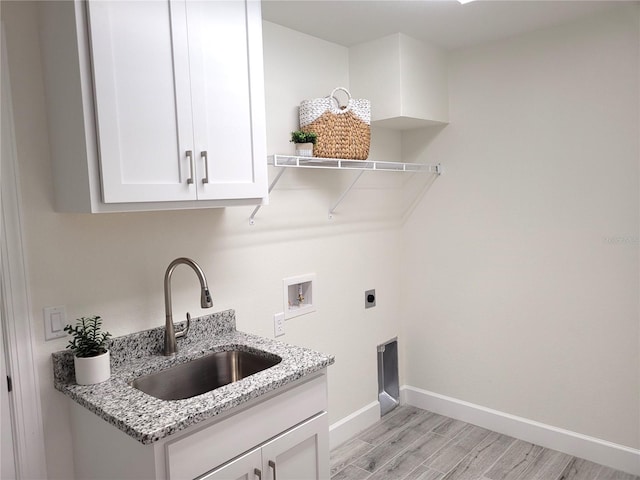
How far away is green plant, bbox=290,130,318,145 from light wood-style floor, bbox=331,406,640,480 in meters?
1.74

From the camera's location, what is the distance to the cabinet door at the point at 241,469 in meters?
1.51

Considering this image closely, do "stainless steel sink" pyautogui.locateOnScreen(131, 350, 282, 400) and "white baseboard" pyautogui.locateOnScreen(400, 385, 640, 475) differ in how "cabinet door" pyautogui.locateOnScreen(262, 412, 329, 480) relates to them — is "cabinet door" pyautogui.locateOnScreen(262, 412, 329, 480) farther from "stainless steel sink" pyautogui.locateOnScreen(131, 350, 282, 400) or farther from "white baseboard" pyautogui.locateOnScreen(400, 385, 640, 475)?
"white baseboard" pyautogui.locateOnScreen(400, 385, 640, 475)

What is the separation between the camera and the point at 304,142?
2.31m

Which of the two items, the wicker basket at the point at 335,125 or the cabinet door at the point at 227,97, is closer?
the cabinet door at the point at 227,97

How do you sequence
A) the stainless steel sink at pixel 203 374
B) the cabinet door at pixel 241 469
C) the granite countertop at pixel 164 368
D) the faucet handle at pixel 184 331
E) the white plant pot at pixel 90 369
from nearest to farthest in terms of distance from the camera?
the granite countertop at pixel 164 368 < the cabinet door at pixel 241 469 < the white plant pot at pixel 90 369 < the stainless steel sink at pixel 203 374 < the faucet handle at pixel 184 331

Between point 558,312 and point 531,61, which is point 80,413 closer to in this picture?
point 558,312

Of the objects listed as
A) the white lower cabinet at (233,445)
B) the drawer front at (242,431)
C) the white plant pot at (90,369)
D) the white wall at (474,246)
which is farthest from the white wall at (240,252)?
the drawer front at (242,431)

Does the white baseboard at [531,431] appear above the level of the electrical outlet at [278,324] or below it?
below

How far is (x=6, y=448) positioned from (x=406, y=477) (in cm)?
183

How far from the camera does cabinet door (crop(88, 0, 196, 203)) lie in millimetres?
1453

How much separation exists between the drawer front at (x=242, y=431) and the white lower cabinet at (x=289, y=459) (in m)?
0.03

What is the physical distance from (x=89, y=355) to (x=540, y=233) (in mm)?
2329

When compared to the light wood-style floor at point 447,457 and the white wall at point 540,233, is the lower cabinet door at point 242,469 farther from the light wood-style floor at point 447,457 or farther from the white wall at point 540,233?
the white wall at point 540,233

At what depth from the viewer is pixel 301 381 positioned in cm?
178
